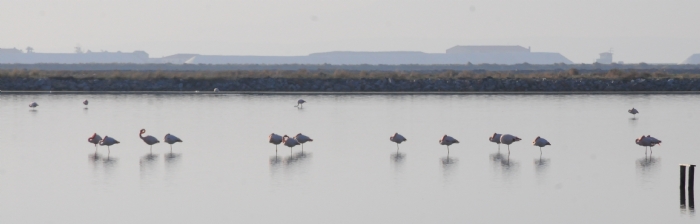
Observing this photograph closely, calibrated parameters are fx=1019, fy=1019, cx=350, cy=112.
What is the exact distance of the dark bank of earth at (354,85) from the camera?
49.8 metres

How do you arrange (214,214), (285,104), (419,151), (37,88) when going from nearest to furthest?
1. (214,214)
2. (419,151)
3. (285,104)
4. (37,88)

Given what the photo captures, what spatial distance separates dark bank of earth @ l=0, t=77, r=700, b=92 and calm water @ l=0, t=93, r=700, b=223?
18.4 metres

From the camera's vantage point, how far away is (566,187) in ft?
49.0

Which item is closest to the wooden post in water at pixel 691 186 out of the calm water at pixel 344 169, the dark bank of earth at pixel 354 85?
the calm water at pixel 344 169

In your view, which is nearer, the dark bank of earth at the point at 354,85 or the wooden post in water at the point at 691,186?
the wooden post in water at the point at 691,186

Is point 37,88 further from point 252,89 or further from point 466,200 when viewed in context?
point 466,200

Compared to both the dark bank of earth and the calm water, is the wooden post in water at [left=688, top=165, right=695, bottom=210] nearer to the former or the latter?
the calm water

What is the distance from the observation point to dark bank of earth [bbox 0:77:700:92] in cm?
4975

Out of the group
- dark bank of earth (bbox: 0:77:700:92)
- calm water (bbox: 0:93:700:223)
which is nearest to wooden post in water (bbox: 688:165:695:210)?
calm water (bbox: 0:93:700:223)

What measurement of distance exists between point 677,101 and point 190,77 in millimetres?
24774

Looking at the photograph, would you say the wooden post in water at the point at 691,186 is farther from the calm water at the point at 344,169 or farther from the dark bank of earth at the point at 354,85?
the dark bank of earth at the point at 354,85

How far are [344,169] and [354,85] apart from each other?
33297mm

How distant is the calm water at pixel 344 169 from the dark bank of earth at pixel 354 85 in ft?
60.4

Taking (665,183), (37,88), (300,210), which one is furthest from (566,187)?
(37,88)
